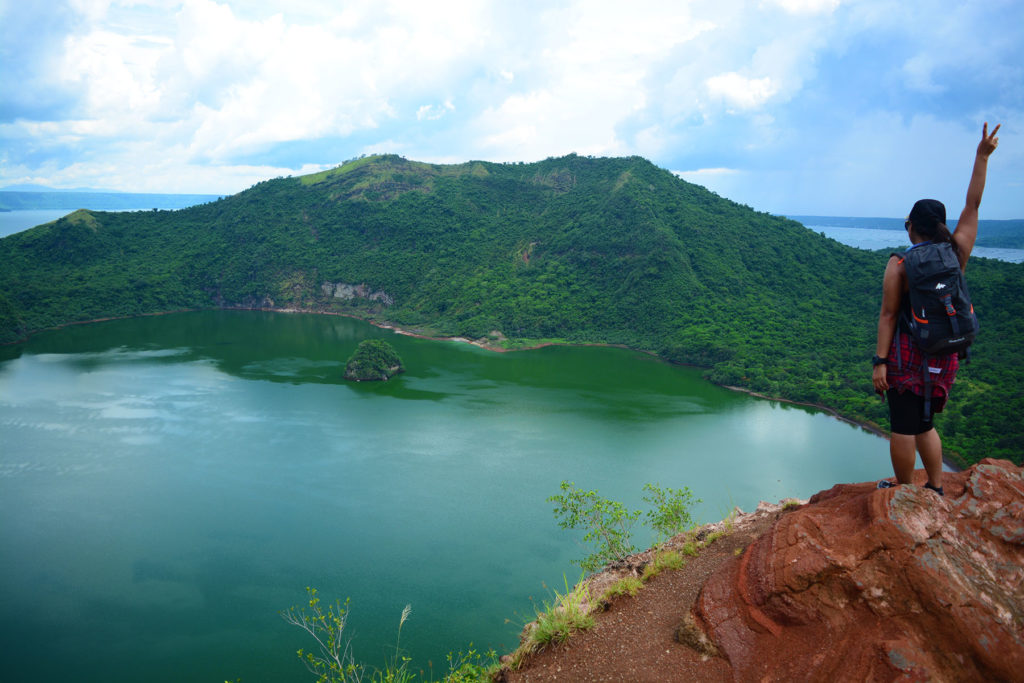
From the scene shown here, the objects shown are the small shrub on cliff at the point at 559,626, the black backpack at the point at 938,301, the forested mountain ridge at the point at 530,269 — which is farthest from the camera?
the forested mountain ridge at the point at 530,269

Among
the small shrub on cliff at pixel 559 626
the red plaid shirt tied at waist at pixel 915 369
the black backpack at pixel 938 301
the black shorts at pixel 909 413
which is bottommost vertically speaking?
the small shrub on cliff at pixel 559 626

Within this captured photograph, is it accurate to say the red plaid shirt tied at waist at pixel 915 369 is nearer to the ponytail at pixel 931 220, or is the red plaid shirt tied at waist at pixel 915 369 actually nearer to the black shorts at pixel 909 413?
the black shorts at pixel 909 413

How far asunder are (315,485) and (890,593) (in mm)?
25543

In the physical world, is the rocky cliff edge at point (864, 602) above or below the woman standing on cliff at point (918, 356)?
below

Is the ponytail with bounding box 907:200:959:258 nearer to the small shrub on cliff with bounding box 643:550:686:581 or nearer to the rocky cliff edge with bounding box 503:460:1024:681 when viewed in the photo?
the rocky cliff edge with bounding box 503:460:1024:681

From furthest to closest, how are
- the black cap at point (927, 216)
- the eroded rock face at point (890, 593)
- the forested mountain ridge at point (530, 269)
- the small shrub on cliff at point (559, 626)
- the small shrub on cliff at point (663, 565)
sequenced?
the forested mountain ridge at point (530, 269)
the small shrub on cliff at point (663, 565)
the small shrub on cliff at point (559, 626)
the black cap at point (927, 216)
the eroded rock face at point (890, 593)

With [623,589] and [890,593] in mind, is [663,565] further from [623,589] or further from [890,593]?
[890,593]

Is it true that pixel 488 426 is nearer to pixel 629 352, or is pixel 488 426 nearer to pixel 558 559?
pixel 558 559

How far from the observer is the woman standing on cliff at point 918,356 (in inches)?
171

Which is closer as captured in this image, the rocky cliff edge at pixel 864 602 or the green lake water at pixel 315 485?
the rocky cliff edge at pixel 864 602

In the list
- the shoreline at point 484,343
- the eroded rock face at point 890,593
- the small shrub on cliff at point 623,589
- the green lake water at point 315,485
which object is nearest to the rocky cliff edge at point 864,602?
the eroded rock face at point 890,593

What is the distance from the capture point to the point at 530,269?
2739 inches

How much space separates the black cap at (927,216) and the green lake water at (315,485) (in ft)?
49.4

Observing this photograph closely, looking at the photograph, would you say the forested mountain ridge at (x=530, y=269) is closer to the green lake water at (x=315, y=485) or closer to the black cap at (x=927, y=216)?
the green lake water at (x=315, y=485)
